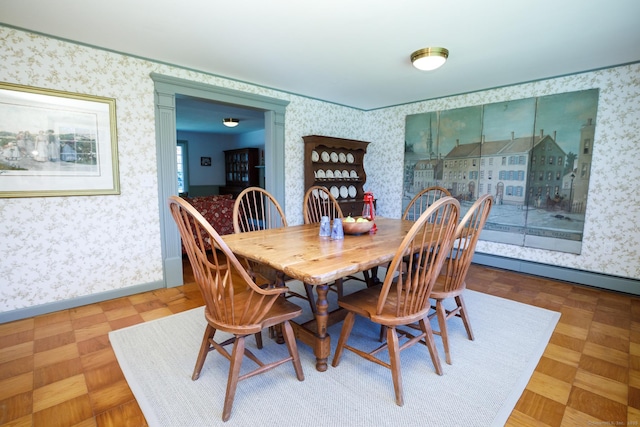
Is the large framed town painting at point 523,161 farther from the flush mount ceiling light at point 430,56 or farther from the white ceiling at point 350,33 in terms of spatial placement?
the flush mount ceiling light at point 430,56

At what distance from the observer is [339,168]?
4703 millimetres

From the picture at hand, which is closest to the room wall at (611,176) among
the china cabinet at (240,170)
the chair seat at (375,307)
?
the chair seat at (375,307)

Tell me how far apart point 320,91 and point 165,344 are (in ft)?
10.8

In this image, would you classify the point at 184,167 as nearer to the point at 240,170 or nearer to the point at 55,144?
the point at 240,170

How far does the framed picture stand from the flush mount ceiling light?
8.88 feet

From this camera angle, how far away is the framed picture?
2.32m

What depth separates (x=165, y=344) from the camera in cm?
208

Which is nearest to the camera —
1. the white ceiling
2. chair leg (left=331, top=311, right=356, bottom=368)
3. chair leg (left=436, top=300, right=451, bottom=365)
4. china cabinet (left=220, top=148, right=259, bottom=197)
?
chair leg (left=331, top=311, right=356, bottom=368)

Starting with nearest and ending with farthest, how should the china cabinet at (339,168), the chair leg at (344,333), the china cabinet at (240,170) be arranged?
1. the chair leg at (344,333)
2. the china cabinet at (339,168)
3. the china cabinet at (240,170)

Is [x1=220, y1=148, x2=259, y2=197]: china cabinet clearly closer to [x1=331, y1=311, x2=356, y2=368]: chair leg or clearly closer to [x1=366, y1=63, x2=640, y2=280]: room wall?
[x1=366, y1=63, x2=640, y2=280]: room wall

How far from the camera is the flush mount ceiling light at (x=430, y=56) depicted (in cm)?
257

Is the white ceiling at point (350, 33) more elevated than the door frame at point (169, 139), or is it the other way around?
the white ceiling at point (350, 33)

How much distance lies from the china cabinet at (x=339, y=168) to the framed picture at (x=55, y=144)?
2.23 meters

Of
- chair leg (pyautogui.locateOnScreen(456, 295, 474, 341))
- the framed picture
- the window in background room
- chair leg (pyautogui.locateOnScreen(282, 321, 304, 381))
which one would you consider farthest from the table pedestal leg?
the window in background room
